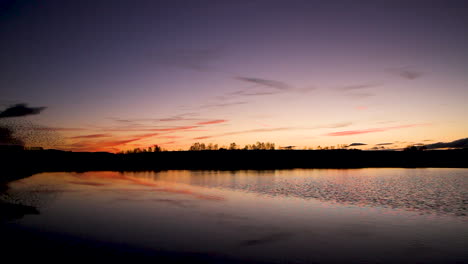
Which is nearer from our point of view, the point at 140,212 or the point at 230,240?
the point at 230,240

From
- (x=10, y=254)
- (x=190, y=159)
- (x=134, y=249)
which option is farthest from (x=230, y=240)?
(x=190, y=159)

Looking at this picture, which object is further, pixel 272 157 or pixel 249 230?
pixel 272 157

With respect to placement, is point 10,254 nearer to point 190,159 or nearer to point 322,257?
point 322,257

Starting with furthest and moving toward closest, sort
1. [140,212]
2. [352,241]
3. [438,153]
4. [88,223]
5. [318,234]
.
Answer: [438,153]
[140,212]
[88,223]
[318,234]
[352,241]

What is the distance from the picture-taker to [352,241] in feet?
57.4

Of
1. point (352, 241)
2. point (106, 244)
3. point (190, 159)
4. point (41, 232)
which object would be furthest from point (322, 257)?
point (190, 159)

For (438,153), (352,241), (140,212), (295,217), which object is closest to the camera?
(352,241)

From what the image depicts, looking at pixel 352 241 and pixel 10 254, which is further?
pixel 352 241

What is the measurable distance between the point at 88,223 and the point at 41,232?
365 cm

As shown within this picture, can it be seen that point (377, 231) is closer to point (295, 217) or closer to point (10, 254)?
point (295, 217)

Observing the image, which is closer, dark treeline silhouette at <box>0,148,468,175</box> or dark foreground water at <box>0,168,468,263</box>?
dark foreground water at <box>0,168,468,263</box>

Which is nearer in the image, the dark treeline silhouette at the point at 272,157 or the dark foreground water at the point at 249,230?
the dark foreground water at the point at 249,230

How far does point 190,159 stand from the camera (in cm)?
17775

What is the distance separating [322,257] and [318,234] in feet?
14.9
